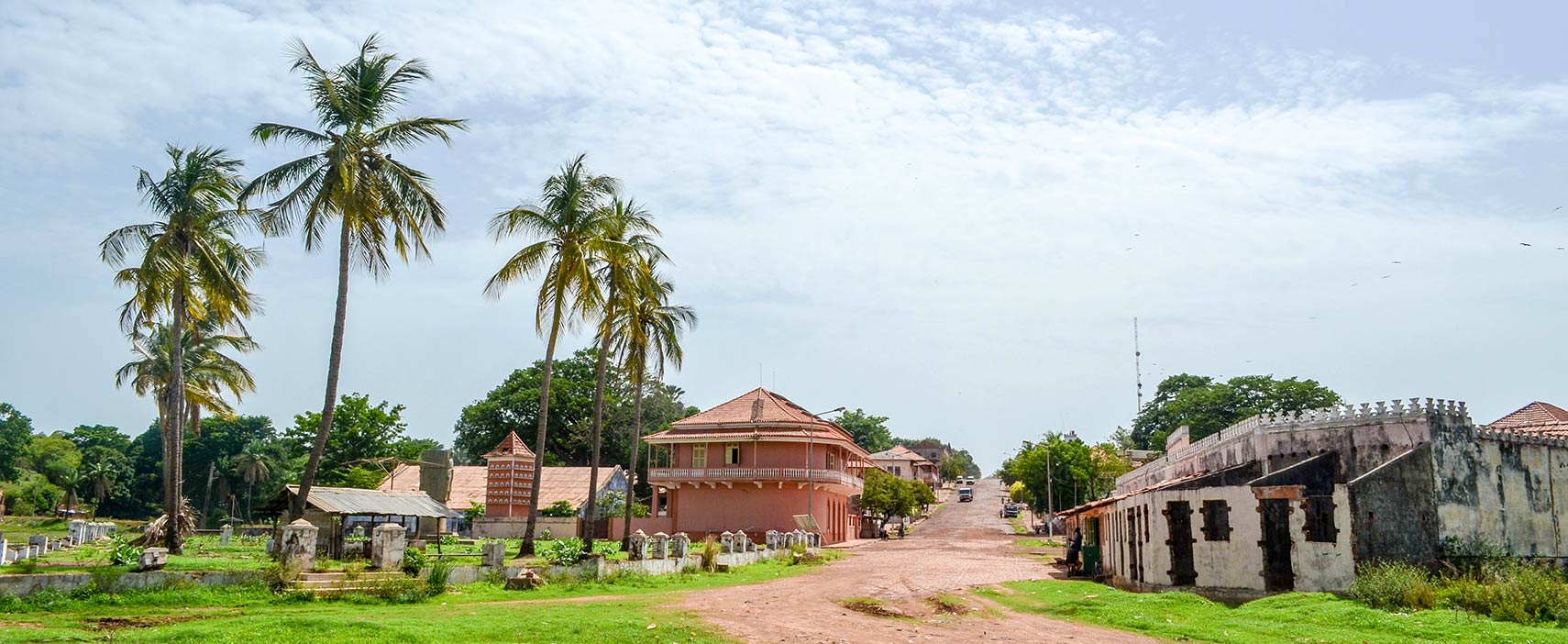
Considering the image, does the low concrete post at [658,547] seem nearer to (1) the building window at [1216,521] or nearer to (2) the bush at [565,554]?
(2) the bush at [565,554]

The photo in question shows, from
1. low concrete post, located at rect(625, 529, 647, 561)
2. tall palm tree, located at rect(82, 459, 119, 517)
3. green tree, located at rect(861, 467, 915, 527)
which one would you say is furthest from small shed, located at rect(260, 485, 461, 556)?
tall palm tree, located at rect(82, 459, 119, 517)

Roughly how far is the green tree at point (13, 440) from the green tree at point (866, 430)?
256 feet

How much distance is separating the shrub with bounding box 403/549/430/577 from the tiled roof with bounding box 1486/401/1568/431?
31.0 metres

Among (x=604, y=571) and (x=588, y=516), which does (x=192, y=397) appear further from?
(x=604, y=571)

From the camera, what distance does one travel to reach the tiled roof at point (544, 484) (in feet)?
188

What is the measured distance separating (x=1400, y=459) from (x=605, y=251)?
20720mm

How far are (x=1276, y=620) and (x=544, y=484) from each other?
4598cm

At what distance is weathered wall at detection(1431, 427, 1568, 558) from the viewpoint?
22.9 metres

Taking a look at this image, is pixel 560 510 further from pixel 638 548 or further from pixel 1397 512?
pixel 1397 512

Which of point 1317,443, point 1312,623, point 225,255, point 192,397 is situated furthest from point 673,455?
point 1312,623

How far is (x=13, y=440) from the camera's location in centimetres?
8856

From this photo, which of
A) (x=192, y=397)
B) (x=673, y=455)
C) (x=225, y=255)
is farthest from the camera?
(x=673, y=455)

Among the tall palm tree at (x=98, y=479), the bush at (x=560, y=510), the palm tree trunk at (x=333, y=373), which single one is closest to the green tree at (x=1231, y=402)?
the bush at (x=560, y=510)

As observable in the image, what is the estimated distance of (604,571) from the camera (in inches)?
939
